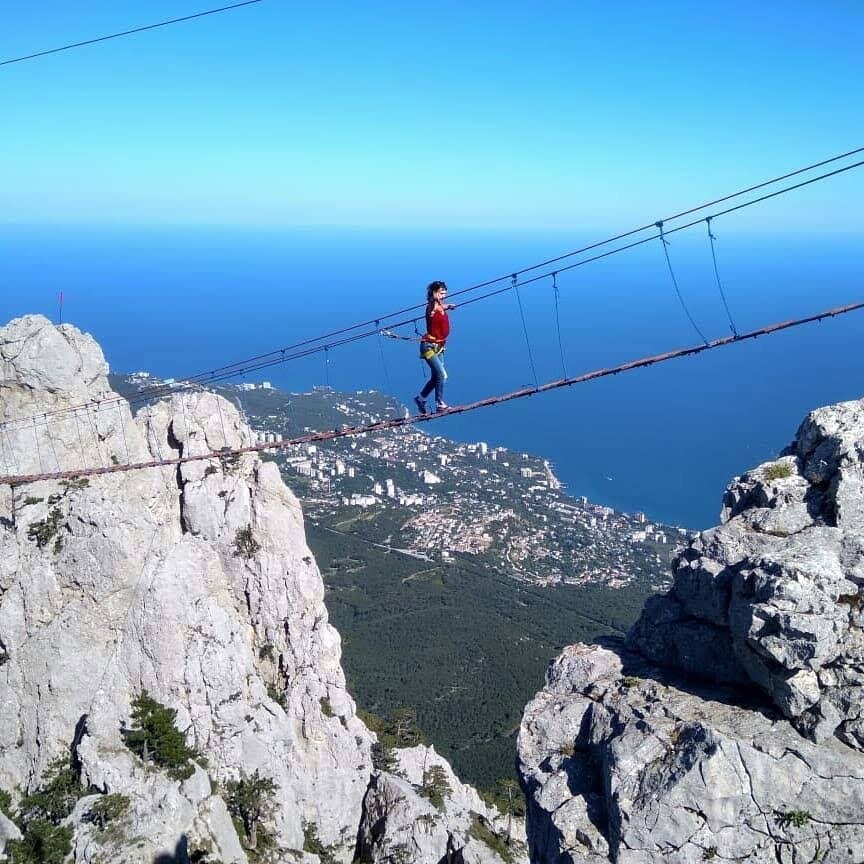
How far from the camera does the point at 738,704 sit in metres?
8.53

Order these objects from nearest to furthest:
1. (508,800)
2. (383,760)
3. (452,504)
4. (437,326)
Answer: (437,326)
(383,760)
(508,800)
(452,504)

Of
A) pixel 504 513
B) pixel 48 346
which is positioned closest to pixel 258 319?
pixel 504 513

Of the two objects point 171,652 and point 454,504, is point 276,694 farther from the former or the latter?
point 454,504

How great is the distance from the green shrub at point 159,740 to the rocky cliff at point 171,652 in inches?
3.8

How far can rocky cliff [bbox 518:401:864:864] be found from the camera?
7.46 m

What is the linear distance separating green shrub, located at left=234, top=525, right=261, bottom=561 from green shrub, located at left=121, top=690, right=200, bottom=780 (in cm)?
454

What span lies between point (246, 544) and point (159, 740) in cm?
564

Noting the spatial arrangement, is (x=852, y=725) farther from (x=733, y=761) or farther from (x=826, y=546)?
(x=826, y=546)

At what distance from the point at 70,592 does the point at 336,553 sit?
4056cm

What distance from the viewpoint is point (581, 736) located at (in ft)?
30.0

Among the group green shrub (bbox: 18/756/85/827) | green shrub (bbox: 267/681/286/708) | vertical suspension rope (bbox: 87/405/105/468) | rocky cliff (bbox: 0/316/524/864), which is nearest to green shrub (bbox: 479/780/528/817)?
rocky cliff (bbox: 0/316/524/864)

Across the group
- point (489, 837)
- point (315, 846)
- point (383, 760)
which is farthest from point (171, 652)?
point (489, 837)

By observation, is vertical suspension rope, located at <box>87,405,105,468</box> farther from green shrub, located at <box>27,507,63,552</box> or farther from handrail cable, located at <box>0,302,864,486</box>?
green shrub, located at <box>27,507,63,552</box>

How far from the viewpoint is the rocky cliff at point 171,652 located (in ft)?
51.1
